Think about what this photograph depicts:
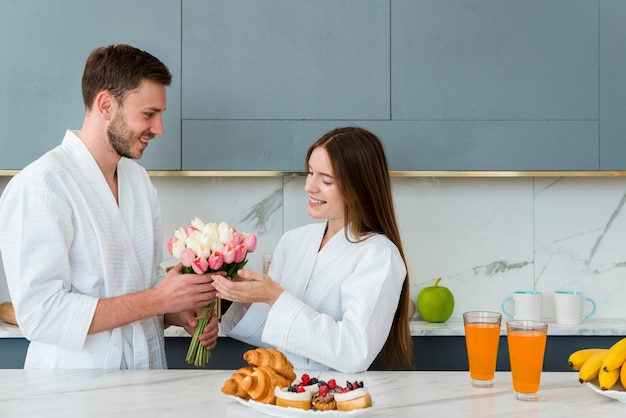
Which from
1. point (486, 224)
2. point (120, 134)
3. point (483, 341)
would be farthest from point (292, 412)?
point (486, 224)

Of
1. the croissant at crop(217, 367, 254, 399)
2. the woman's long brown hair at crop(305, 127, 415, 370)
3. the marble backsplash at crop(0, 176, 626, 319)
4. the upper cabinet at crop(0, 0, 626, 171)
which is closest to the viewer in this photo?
the croissant at crop(217, 367, 254, 399)

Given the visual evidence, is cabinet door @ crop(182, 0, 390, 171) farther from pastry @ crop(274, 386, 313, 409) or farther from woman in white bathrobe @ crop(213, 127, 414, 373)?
pastry @ crop(274, 386, 313, 409)

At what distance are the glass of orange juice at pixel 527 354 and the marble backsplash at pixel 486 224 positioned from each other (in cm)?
166

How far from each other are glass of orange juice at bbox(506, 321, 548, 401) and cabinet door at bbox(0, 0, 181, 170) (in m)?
1.67

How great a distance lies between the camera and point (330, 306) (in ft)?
6.46

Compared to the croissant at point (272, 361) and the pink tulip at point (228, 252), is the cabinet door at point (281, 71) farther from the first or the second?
the croissant at point (272, 361)

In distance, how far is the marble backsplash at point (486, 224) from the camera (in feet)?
10.3

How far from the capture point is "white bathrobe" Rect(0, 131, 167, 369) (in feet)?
5.98

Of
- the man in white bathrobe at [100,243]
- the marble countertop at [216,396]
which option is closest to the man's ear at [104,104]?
the man in white bathrobe at [100,243]

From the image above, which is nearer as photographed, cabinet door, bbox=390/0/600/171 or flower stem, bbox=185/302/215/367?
flower stem, bbox=185/302/215/367

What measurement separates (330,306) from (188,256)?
17.0 inches

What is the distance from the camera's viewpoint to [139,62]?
6.90 ft

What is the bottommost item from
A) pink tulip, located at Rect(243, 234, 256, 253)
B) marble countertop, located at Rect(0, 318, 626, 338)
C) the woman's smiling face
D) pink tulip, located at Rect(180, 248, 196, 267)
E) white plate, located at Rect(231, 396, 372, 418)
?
marble countertop, located at Rect(0, 318, 626, 338)

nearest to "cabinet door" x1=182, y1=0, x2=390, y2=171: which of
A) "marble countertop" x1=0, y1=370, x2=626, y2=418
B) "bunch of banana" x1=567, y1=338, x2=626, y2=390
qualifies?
"marble countertop" x1=0, y1=370, x2=626, y2=418
